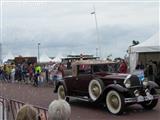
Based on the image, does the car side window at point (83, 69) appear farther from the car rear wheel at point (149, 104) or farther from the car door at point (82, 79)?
the car rear wheel at point (149, 104)

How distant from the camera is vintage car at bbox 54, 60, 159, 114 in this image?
12305 mm

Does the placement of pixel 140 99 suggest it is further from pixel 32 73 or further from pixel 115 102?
pixel 32 73

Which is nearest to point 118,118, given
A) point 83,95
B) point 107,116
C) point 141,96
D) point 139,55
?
point 107,116

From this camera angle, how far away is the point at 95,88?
43.3ft

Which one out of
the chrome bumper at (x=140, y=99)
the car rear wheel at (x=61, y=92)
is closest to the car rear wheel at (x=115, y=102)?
the chrome bumper at (x=140, y=99)

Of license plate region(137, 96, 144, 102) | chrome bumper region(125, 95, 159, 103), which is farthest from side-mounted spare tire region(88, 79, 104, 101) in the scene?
license plate region(137, 96, 144, 102)

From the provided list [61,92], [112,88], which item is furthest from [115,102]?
[61,92]

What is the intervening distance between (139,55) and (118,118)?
10865 mm

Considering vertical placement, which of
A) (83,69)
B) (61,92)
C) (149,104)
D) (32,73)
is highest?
(83,69)

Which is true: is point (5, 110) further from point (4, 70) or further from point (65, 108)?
point (4, 70)

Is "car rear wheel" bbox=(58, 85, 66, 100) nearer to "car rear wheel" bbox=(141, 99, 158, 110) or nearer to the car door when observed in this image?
the car door

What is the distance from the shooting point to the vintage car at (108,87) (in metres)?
12.3

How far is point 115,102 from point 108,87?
511 mm

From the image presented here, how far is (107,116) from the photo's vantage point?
1211cm
